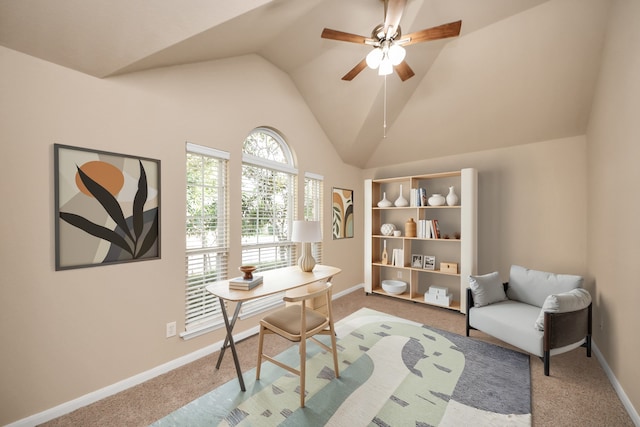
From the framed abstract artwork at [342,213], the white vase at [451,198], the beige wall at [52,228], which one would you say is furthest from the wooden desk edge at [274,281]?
the white vase at [451,198]

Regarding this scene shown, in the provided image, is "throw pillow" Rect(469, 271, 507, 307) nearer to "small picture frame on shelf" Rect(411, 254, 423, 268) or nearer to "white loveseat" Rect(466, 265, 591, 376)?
"white loveseat" Rect(466, 265, 591, 376)

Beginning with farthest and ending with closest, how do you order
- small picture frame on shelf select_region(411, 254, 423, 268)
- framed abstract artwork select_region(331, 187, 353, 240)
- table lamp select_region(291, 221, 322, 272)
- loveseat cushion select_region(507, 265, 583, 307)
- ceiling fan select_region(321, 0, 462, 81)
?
framed abstract artwork select_region(331, 187, 353, 240) → small picture frame on shelf select_region(411, 254, 423, 268) → loveseat cushion select_region(507, 265, 583, 307) → table lamp select_region(291, 221, 322, 272) → ceiling fan select_region(321, 0, 462, 81)

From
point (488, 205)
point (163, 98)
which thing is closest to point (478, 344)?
point (488, 205)

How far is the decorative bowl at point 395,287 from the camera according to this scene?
13.6 feet

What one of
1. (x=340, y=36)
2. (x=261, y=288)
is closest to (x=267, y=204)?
(x=261, y=288)

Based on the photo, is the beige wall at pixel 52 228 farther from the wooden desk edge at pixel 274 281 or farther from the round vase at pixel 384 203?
the round vase at pixel 384 203

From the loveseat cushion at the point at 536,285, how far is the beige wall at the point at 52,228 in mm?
3293

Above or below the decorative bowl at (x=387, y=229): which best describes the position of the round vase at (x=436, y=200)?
above

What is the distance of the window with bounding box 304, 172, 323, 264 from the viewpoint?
380 cm

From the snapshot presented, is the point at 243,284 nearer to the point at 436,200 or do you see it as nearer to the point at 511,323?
the point at 511,323

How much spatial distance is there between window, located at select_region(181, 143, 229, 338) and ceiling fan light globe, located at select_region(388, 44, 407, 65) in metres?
1.80

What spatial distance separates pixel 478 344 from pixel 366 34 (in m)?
3.52

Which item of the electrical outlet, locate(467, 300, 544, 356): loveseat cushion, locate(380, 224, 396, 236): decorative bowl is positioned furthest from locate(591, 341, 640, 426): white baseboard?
the electrical outlet

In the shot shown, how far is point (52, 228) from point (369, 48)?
3.28 m
